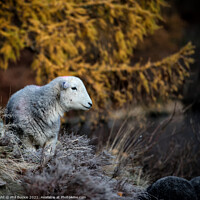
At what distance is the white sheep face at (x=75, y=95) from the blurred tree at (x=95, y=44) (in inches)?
113

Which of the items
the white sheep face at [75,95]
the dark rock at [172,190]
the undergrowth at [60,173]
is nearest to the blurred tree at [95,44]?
the white sheep face at [75,95]

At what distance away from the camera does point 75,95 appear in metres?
2.80

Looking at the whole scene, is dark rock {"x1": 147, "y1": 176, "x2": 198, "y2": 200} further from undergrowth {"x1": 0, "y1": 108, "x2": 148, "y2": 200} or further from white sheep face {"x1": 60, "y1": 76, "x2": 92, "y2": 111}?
white sheep face {"x1": 60, "y1": 76, "x2": 92, "y2": 111}

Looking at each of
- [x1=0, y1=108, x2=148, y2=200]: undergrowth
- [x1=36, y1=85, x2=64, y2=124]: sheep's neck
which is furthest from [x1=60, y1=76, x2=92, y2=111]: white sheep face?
[x1=0, y1=108, x2=148, y2=200]: undergrowth

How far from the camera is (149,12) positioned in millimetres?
6312

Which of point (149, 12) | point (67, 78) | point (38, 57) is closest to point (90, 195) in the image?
point (67, 78)

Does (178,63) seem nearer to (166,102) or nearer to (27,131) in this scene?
(166,102)

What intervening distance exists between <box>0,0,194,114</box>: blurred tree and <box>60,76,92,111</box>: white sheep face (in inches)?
113

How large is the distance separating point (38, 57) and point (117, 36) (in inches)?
69.7

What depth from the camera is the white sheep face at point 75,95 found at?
278 cm

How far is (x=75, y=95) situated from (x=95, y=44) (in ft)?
12.2

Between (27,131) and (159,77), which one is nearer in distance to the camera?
(27,131)

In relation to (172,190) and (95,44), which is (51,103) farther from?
(95,44)

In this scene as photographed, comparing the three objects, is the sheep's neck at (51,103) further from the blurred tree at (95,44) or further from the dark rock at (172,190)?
Answer: the blurred tree at (95,44)
